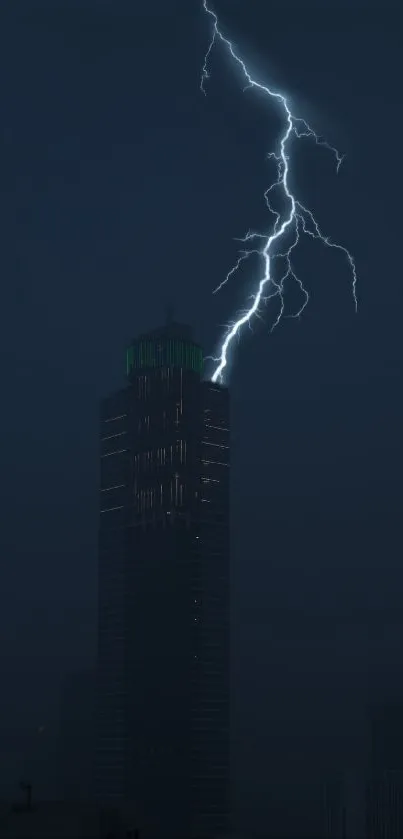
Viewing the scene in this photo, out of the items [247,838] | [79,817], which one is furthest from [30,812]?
[247,838]

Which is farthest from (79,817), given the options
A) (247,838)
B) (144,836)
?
(247,838)

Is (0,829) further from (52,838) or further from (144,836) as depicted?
(144,836)

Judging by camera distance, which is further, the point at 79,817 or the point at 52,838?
the point at 79,817

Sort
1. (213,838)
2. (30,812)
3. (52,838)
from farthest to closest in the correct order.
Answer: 1. (213,838)
2. (30,812)
3. (52,838)

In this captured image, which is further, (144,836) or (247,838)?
(247,838)

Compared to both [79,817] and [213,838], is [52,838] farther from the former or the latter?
[213,838]

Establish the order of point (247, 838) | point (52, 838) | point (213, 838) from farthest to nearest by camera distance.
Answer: point (247, 838), point (213, 838), point (52, 838)

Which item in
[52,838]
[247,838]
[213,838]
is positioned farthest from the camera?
[247,838]

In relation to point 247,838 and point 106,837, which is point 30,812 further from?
point 247,838
